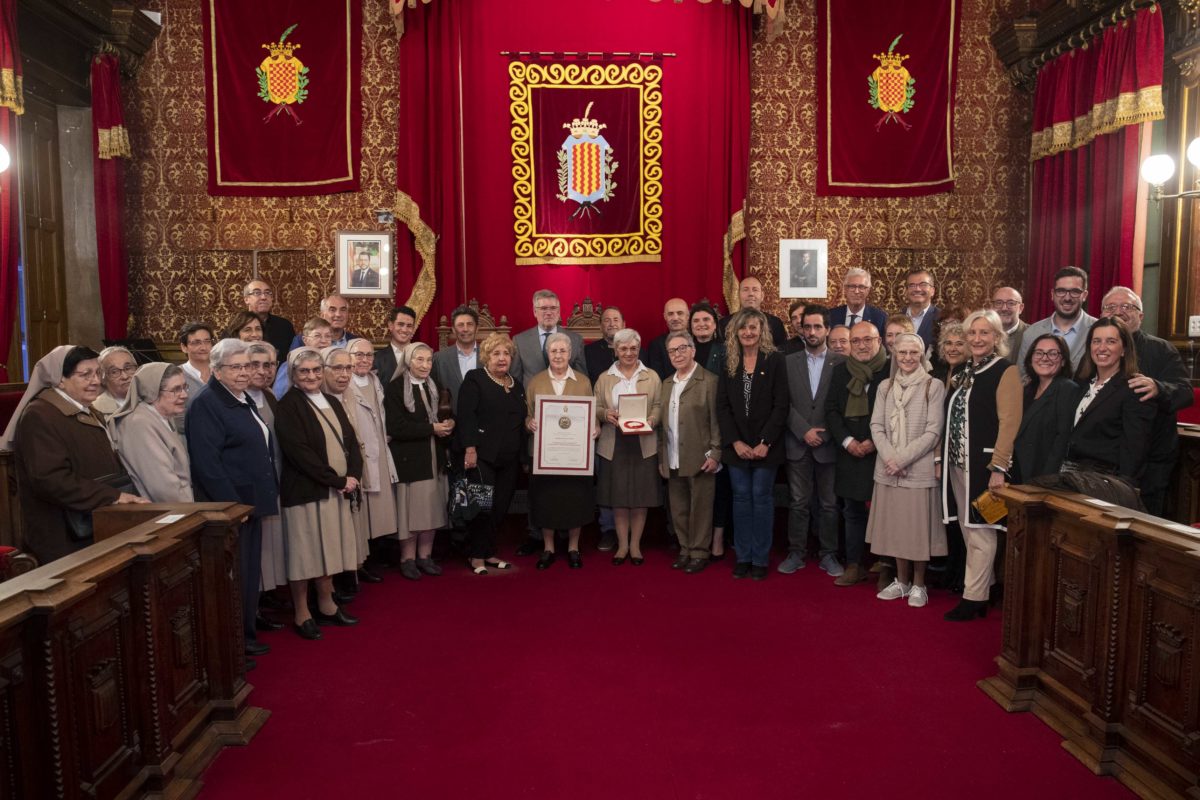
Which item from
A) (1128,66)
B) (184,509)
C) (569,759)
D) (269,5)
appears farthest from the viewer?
(269,5)

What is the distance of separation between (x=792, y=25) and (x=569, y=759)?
760cm

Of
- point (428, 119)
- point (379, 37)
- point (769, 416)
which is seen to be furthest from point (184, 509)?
point (379, 37)

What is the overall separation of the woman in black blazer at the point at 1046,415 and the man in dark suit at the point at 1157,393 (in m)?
0.31

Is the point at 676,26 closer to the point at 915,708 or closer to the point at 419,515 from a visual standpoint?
the point at 419,515

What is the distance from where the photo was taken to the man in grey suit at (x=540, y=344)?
20.8 ft

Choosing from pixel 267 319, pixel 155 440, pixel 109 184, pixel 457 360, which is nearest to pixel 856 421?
pixel 457 360

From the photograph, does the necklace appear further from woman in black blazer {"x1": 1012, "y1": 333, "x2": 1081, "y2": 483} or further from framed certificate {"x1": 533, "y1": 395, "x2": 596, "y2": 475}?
woman in black blazer {"x1": 1012, "y1": 333, "x2": 1081, "y2": 483}

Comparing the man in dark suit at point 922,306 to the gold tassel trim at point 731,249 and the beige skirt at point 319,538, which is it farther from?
the beige skirt at point 319,538

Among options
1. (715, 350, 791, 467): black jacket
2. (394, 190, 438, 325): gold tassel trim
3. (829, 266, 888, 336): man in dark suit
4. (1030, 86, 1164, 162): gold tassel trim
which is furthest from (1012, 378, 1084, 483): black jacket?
(394, 190, 438, 325): gold tassel trim

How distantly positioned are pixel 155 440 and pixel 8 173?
13.1 feet

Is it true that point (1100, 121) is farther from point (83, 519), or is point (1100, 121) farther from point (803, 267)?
point (83, 519)

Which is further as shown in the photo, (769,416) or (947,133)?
(947,133)

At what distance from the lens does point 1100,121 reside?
23.1 feet

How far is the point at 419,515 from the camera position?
18.0ft
